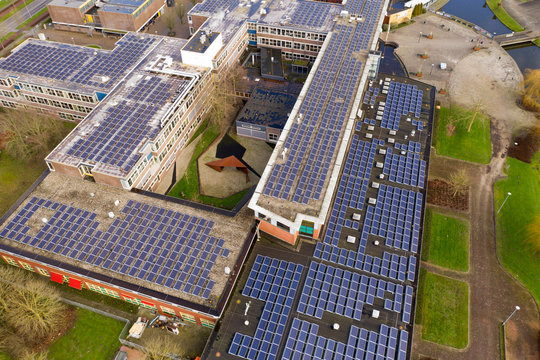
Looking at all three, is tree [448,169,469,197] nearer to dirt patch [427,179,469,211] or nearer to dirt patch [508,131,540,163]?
dirt patch [427,179,469,211]

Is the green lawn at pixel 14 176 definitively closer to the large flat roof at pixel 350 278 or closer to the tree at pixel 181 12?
the large flat roof at pixel 350 278

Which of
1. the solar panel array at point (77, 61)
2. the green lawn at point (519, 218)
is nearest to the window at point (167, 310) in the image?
the solar panel array at point (77, 61)

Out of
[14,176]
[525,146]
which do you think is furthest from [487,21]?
[14,176]

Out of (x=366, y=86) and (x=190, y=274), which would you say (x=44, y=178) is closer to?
(x=190, y=274)

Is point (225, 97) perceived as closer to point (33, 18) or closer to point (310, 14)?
point (310, 14)

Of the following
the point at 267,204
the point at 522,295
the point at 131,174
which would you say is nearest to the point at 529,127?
the point at 522,295

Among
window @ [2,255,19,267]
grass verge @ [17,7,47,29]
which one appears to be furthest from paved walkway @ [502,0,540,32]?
grass verge @ [17,7,47,29]
